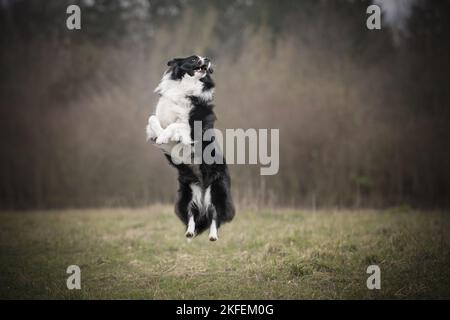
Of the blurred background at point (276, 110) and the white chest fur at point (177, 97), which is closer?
the white chest fur at point (177, 97)

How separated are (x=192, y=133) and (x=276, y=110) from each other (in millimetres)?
8624

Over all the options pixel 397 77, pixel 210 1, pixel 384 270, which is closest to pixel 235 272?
pixel 384 270

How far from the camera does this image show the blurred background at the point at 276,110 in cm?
1334

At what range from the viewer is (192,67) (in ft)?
19.4

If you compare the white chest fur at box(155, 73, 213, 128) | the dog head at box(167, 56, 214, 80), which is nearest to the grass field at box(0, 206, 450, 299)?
the white chest fur at box(155, 73, 213, 128)

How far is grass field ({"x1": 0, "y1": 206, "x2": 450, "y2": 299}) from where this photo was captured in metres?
5.65

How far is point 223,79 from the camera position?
1448cm

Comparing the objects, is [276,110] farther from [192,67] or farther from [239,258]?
[192,67]

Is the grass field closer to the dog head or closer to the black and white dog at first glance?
the black and white dog

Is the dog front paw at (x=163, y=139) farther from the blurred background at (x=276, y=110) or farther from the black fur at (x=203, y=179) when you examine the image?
the blurred background at (x=276, y=110)

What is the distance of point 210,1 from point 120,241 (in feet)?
46.6

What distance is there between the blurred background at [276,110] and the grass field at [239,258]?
11.5 feet

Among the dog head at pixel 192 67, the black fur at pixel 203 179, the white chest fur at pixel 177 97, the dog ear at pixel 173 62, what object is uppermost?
the dog ear at pixel 173 62

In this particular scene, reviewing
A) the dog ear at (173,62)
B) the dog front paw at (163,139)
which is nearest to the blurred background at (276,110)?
the dog ear at (173,62)
